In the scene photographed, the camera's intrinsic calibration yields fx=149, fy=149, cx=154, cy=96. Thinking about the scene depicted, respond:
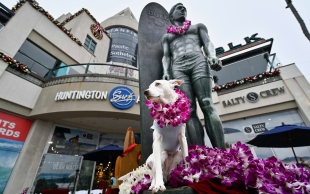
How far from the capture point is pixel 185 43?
9.00 feet

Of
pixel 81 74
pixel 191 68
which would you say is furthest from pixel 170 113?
pixel 81 74

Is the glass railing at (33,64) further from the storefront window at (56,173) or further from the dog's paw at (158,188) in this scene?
the dog's paw at (158,188)

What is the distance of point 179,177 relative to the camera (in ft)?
4.50

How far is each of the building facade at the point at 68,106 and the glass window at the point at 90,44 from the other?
12.4 ft

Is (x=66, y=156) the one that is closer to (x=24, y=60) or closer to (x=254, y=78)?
(x=24, y=60)

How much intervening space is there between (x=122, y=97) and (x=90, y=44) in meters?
10.5

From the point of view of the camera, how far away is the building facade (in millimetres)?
8164

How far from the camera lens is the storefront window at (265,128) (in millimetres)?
8328

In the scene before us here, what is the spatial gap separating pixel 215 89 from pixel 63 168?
11.6m

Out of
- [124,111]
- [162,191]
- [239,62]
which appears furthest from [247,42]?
[162,191]

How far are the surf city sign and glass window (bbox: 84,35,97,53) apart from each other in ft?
28.8

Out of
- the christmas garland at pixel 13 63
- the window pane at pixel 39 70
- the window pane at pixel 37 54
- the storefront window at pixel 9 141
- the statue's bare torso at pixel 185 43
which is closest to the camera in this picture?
the statue's bare torso at pixel 185 43

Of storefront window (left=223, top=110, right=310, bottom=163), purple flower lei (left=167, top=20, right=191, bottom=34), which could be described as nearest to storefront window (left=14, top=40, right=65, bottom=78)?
purple flower lei (left=167, top=20, right=191, bottom=34)

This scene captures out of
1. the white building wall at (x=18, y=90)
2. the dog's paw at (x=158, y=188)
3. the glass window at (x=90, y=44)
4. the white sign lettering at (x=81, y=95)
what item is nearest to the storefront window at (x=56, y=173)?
the white building wall at (x=18, y=90)
